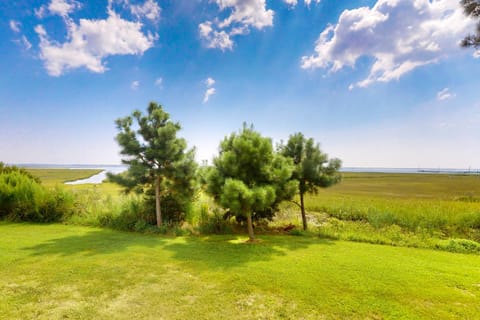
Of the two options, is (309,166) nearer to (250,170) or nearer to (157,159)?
(250,170)

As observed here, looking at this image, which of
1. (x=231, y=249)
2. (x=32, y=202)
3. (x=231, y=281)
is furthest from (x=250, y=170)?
(x=32, y=202)

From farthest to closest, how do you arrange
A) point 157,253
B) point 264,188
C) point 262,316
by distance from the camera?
point 264,188 < point 157,253 < point 262,316

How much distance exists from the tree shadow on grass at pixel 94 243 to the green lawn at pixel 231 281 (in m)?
0.05

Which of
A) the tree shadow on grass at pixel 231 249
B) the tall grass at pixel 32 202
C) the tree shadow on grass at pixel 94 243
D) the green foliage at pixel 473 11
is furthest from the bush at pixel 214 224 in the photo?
the green foliage at pixel 473 11

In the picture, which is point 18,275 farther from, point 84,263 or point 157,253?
point 157,253

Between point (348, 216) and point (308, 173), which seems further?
point (348, 216)

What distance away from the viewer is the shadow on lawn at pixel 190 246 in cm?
520

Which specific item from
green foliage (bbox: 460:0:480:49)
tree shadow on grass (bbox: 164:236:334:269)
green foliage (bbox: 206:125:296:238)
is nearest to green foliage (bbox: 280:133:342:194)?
green foliage (bbox: 206:125:296:238)

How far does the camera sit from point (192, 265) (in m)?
4.71

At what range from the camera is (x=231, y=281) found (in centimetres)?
396

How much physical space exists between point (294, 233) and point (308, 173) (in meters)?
2.38

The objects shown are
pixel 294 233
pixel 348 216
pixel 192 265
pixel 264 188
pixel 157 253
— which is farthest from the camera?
pixel 348 216

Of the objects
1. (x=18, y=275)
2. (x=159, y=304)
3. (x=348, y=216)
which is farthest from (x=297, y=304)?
(x=348, y=216)

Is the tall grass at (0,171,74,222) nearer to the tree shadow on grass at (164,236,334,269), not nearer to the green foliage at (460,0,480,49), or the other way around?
the tree shadow on grass at (164,236,334,269)
